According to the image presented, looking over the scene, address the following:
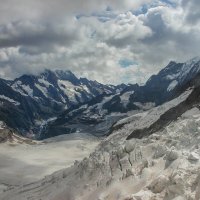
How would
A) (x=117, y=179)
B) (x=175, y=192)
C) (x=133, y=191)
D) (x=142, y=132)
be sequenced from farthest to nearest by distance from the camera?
(x=142, y=132), (x=117, y=179), (x=133, y=191), (x=175, y=192)

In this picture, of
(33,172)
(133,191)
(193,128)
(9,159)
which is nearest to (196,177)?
(133,191)

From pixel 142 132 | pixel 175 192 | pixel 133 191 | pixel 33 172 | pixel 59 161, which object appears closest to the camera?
pixel 175 192

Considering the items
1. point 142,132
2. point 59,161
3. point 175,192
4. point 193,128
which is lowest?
point 175,192

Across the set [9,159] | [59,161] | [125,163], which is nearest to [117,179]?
[125,163]

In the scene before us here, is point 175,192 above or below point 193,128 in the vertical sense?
below

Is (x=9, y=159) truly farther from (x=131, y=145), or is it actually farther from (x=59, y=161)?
(x=131, y=145)

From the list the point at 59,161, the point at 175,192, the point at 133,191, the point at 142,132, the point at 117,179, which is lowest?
the point at 175,192

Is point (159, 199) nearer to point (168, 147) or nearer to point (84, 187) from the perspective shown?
point (168, 147)

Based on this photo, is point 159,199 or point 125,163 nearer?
point 159,199

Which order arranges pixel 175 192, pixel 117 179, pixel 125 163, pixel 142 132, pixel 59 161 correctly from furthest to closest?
1. pixel 59 161
2. pixel 142 132
3. pixel 125 163
4. pixel 117 179
5. pixel 175 192
